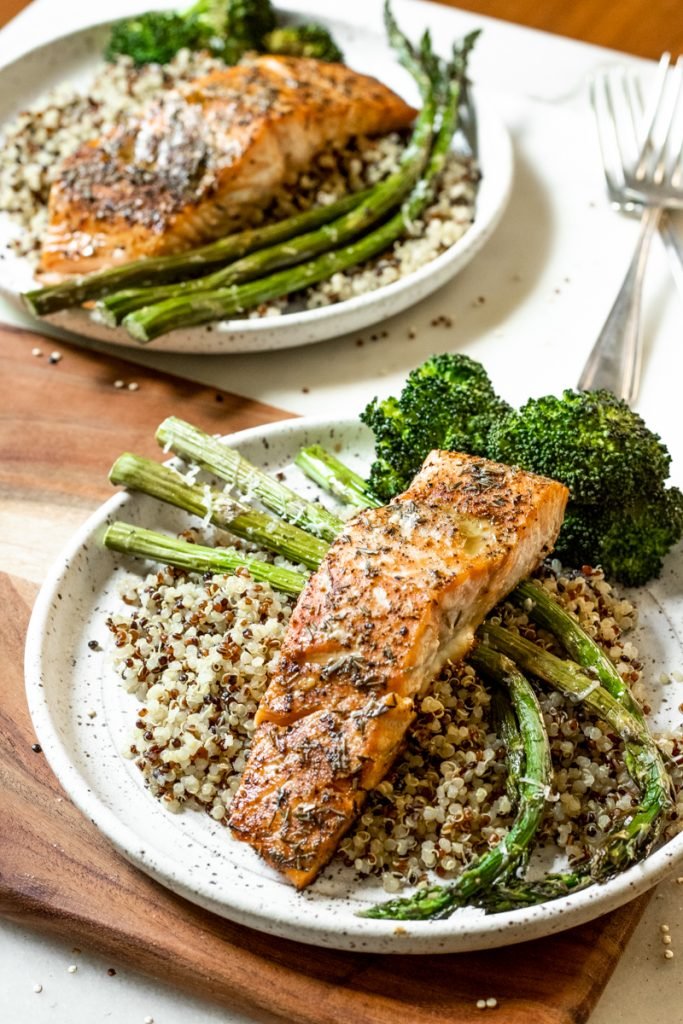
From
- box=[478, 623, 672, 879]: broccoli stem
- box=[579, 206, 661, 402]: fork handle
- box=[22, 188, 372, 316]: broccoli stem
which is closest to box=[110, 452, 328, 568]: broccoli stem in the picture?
box=[478, 623, 672, 879]: broccoli stem

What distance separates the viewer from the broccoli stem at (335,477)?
11.2 ft

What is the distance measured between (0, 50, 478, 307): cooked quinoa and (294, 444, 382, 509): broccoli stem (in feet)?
3.05

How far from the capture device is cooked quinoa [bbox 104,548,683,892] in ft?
8.80

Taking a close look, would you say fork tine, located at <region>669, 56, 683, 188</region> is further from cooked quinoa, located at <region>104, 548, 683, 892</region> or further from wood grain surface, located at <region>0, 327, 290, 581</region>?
cooked quinoa, located at <region>104, 548, 683, 892</region>

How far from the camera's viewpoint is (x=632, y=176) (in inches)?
191

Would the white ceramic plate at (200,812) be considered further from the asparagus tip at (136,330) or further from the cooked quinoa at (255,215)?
the cooked quinoa at (255,215)

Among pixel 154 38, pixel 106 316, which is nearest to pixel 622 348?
pixel 106 316

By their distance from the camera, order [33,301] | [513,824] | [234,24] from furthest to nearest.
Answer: [234,24] → [33,301] → [513,824]

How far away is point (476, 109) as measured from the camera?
4.96 metres

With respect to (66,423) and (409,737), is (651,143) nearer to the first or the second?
(66,423)

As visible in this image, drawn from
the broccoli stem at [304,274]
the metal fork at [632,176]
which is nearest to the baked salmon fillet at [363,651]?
the metal fork at [632,176]

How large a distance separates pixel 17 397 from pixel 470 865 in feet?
7.97

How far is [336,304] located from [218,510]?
1.20 meters

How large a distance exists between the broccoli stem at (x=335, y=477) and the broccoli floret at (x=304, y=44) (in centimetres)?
248
